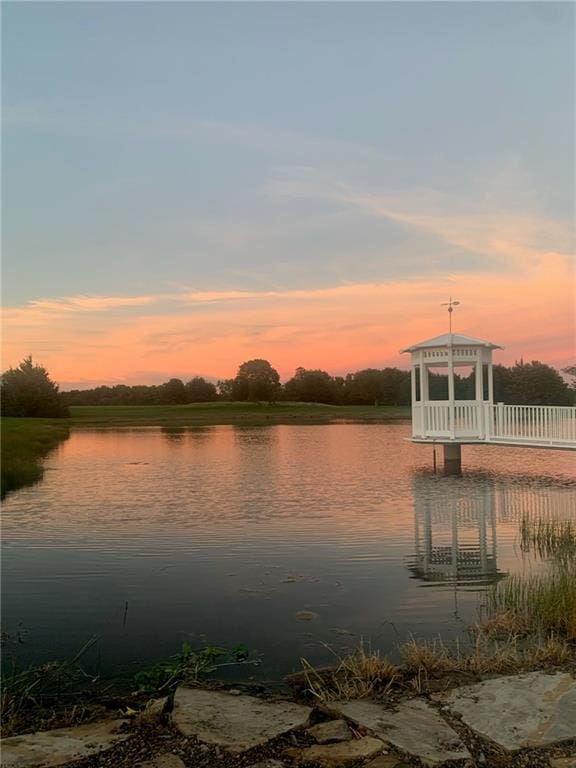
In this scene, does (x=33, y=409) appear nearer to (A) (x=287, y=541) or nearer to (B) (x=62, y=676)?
(A) (x=287, y=541)

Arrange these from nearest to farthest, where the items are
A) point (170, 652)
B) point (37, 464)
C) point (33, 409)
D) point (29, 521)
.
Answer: point (170, 652)
point (29, 521)
point (37, 464)
point (33, 409)

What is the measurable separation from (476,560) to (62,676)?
Result: 5.40 metres

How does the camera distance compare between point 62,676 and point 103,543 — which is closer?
point 62,676

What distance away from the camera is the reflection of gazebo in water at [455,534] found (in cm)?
795

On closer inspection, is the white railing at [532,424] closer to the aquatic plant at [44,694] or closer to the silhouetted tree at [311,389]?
the aquatic plant at [44,694]

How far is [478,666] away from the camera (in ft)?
15.1

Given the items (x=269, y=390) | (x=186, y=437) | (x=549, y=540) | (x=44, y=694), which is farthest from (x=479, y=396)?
(x=269, y=390)

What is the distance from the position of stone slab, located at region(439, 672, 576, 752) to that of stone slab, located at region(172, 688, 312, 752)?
928 millimetres

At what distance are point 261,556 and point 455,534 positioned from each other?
307 centimetres

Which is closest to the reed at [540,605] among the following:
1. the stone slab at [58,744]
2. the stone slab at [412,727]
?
the stone slab at [412,727]

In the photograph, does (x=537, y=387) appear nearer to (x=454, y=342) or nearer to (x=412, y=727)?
(x=454, y=342)

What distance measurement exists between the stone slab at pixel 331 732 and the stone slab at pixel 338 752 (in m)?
0.05

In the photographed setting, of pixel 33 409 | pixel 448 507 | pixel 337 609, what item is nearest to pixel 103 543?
pixel 337 609

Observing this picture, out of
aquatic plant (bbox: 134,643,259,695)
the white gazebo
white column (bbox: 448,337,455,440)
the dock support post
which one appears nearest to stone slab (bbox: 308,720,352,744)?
aquatic plant (bbox: 134,643,259,695)
